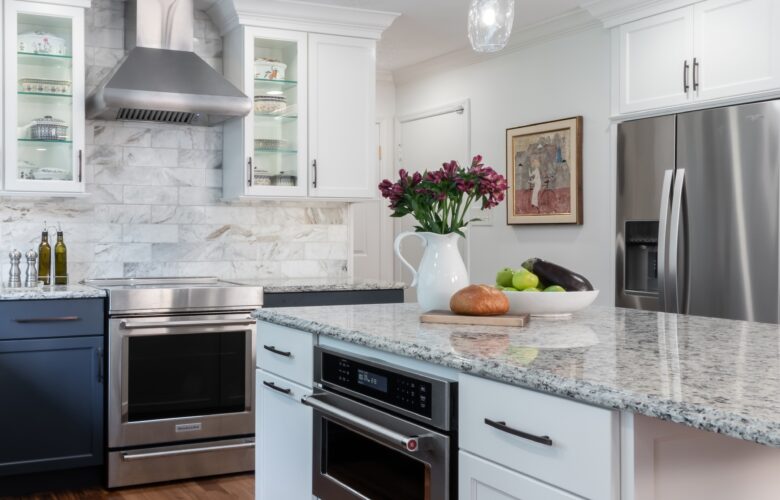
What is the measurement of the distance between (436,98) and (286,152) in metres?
1.86

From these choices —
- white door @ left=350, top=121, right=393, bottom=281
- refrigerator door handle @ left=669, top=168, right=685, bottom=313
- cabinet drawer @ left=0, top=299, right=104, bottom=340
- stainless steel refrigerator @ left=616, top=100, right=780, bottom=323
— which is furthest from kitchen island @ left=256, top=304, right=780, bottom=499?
white door @ left=350, top=121, right=393, bottom=281

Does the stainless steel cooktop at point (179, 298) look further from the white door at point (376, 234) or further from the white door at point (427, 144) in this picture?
the white door at point (376, 234)

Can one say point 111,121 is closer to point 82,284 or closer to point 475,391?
point 82,284

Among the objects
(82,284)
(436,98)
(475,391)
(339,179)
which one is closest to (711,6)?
(339,179)

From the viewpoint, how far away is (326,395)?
210 centimetres

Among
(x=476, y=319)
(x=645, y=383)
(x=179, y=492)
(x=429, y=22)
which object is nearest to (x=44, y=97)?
(x=179, y=492)

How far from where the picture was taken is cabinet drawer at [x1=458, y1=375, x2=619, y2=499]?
50.1 inches

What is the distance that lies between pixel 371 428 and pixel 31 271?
274cm

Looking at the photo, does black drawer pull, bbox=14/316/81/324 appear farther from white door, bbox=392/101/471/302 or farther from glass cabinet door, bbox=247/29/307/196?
white door, bbox=392/101/471/302

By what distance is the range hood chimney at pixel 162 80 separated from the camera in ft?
12.6

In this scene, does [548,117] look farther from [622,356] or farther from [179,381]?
[622,356]

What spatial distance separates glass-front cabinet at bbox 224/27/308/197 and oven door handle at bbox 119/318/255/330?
0.76 meters

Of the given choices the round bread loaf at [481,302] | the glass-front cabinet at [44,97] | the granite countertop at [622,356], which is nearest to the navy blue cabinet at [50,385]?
the glass-front cabinet at [44,97]

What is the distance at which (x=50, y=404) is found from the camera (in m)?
3.54
